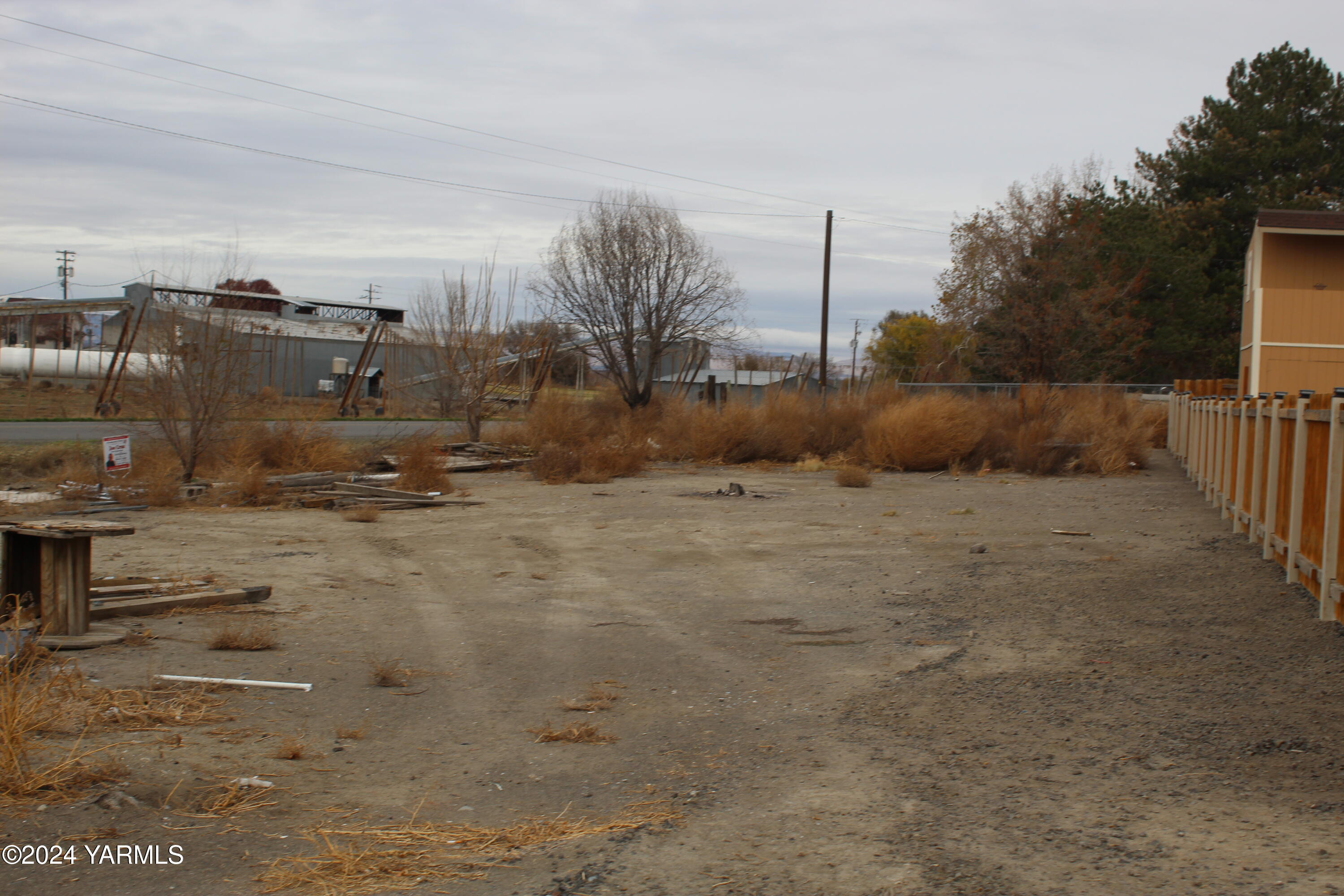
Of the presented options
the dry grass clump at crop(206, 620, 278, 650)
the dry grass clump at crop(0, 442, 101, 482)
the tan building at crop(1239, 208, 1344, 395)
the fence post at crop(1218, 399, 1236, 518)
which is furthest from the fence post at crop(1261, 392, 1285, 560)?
the dry grass clump at crop(0, 442, 101, 482)

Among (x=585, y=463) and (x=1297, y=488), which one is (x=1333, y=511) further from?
(x=585, y=463)

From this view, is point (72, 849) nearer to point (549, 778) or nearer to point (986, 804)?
point (549, 778)

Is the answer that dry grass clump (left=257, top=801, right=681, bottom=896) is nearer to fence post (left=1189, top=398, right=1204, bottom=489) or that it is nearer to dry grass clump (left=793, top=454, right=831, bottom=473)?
fence post (left=1189, top=398, right=1204, bottom=489)

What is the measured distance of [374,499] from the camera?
1425 centimetres

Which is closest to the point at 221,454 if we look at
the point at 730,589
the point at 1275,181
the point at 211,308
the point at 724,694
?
the point at 211,308

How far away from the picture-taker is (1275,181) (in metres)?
36.8

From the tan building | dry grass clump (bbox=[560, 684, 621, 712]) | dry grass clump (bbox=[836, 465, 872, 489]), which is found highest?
the tan building

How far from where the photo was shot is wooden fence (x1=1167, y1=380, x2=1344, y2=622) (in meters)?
5.91

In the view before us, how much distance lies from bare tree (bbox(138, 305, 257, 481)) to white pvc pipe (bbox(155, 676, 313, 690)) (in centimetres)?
1025

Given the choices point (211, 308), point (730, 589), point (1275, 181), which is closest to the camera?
point (730, 589)

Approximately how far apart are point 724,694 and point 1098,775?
2045 millimetres

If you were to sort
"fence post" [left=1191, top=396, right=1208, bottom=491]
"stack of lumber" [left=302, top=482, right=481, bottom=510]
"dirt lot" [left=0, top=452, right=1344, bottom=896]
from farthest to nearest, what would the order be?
"fence post" [left=1191, top=396, right=1208, bottom=491] → "stack of lumber" [left=302, top=482, right=481, bottom=510] → "dirt lot" [left=0, top=452, right=1344, bottom=896]

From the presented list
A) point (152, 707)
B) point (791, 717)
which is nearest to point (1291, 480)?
point (791, 717)

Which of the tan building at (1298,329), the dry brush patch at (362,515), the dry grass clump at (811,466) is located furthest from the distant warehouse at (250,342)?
the tan building at (1298,329)
